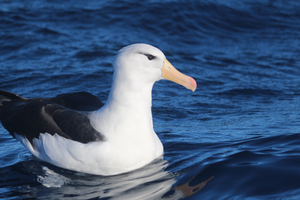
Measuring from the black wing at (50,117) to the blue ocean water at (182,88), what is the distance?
1.69 feet

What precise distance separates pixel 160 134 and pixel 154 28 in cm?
851

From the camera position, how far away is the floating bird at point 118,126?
14.7ft

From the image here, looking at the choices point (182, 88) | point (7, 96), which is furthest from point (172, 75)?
point (182, 88)

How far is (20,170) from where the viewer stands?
4996 millimetres

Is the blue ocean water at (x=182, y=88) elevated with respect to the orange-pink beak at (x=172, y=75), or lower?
lower

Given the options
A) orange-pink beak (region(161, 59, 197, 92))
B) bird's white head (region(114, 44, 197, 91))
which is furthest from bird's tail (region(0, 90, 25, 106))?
orange-pink beak (region(161, 59, 197, 92))

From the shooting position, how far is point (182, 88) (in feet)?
32.1

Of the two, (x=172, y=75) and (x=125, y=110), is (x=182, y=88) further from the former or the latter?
(x=125, y=110)

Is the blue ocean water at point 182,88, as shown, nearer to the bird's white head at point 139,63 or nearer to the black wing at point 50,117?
the black wing at point 50,117

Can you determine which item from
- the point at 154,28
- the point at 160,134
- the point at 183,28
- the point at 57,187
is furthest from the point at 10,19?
the point at 57,187

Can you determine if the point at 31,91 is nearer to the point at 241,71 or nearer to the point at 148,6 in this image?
the point at 241,71

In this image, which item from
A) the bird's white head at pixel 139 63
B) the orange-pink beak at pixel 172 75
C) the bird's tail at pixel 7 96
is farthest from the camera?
the bird's tail at pixel 7 96

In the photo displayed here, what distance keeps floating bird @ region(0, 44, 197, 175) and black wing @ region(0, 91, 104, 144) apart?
12mm

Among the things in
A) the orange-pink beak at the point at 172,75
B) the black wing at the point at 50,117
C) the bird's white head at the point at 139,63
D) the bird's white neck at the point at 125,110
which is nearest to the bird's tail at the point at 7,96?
the black wing at the point at 50,117
